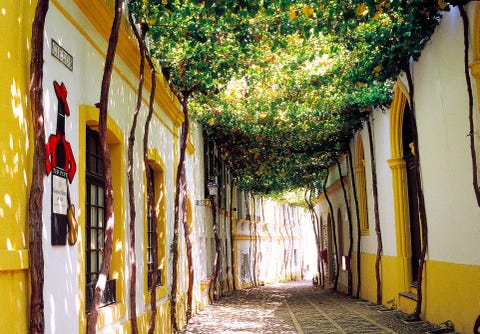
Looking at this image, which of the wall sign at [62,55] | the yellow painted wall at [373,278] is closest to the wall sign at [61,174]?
the wall sign at [62,55]

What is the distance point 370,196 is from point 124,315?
36.8 ft

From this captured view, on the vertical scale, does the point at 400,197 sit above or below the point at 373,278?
above

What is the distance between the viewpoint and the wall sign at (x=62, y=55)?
6.62 metres

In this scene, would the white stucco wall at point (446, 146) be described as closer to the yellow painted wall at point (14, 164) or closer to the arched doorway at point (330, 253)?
the yellow painted wall at point (14, 164)

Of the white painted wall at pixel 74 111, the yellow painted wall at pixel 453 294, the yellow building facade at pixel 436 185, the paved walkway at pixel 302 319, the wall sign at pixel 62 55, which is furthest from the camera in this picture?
the paved walkway at pixel 302 319

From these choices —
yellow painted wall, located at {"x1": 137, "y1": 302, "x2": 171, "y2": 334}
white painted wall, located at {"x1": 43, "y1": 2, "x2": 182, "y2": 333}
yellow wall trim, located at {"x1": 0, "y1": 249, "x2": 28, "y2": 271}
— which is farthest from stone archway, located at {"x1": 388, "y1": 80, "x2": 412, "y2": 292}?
yellow wall trim, located at {"x1": 0, "y1": 249, "x2": 28, "y2": 271}

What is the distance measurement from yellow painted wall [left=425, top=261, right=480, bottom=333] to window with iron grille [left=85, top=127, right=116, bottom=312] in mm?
5605

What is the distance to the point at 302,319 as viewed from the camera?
49.2 feet

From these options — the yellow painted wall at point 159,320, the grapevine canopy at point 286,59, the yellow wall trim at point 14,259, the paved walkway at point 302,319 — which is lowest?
the paved walkway at point 302,319

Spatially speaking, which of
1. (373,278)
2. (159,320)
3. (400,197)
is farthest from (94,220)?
(373,278)

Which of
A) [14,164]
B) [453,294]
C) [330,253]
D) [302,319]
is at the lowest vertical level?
[302,319]

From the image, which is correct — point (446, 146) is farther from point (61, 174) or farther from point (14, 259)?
point (14, 259)

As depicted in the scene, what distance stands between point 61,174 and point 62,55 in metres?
1.33

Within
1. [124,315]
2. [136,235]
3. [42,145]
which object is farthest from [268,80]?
[42,145]
